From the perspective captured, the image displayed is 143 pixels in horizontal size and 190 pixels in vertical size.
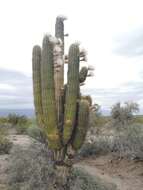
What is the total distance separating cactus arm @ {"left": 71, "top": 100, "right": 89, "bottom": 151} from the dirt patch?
82.4 inches

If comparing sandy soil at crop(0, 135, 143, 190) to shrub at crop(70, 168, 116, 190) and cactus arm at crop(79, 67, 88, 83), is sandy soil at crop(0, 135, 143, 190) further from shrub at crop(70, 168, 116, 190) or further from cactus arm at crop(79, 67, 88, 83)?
cactus arm at crop(79, 67, 88, 83)

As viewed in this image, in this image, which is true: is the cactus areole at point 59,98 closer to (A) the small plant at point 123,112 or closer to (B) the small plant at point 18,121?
(A) the small plant at point 123,112

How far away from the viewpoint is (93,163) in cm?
1493

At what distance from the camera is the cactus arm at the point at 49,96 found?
948cm

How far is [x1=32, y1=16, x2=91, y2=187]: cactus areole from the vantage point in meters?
A: 9.48

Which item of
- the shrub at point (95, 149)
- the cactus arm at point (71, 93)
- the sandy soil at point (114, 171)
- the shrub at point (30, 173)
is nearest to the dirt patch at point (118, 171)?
the sandy soil at point (114, 171)

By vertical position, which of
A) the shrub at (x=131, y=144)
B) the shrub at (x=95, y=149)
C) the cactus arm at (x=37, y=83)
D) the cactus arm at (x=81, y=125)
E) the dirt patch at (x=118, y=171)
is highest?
the cactus arm at (x=37, y=83)

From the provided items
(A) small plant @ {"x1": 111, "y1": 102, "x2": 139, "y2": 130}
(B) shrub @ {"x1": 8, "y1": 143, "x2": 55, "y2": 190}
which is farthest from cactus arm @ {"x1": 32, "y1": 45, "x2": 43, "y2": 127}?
(A) small plant @ {"x1": 111, "y1": 102, "x2": 139, "y2": 130}

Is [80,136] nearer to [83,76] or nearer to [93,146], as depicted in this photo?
[83,76]

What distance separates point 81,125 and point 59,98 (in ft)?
2.75

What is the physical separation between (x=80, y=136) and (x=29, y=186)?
167cm

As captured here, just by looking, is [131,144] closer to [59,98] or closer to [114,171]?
[114,171]

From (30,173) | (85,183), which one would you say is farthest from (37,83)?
(85,183)

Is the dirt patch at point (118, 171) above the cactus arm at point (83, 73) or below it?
below
